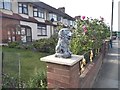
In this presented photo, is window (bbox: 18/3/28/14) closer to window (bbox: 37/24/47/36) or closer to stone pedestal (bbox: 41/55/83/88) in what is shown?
window (bbox: 37/24/47/36)

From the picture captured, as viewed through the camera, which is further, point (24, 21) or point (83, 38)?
point (24, 21)

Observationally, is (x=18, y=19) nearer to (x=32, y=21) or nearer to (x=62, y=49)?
(x=32, y=21)

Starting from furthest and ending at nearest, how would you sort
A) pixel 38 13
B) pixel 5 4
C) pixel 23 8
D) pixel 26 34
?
pixel 38 13 → pixel 26 34 → pixel 23 8 → pixel 5 4

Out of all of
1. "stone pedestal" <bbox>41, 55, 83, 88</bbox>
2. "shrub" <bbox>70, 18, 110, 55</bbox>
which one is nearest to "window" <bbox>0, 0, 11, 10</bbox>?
"shrub" <bbox>70, 18, 110, 55</bbox>

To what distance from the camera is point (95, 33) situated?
26.2 feet

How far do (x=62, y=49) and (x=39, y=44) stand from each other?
11.0 meters

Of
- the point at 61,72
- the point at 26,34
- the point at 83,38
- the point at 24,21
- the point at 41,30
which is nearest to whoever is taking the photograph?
the point at 61,72

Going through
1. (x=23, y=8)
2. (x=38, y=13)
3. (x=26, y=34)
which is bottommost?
(x=26, y=34)

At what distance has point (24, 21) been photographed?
2186 cm

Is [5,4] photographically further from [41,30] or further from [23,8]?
[41,30]

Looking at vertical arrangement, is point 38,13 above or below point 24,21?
above

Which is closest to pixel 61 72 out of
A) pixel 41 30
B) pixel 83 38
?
pixel 83 38

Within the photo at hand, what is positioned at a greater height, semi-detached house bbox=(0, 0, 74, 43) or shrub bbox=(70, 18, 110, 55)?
semi-detached house bbox=(0, 0, 74, 43)

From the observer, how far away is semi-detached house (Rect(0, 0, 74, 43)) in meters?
18.6
